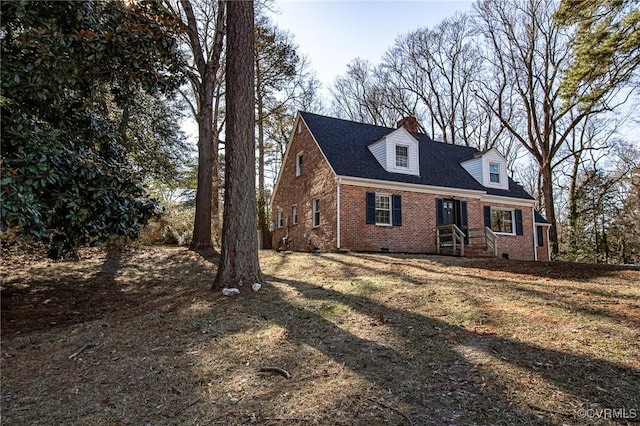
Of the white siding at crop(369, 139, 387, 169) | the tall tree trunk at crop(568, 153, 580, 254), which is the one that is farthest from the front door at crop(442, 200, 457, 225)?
the tall tree trunk at crop(568, 153, 580, 254)

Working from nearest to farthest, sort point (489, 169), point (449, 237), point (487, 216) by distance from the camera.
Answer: point (449, 237)
point (487, 216)
point (489, 169)

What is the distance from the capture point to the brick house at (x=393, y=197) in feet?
46.3

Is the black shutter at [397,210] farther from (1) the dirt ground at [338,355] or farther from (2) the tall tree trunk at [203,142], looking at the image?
(1) the dirt ground at [338,355]

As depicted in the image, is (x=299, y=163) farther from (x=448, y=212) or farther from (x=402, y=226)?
(x=448, y=212)

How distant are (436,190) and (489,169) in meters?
4.23

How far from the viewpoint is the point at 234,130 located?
6.49 m

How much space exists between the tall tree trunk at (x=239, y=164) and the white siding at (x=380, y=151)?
→ 9.51 metres

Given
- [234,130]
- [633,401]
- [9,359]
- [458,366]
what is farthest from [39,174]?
[633,401]

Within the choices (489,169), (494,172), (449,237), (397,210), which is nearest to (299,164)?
(397,210)

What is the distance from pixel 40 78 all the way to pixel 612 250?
28554 millimetres

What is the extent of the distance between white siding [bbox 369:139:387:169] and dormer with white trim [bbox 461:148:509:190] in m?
5.14

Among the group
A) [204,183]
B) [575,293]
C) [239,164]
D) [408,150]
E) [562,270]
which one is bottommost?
[575,293]

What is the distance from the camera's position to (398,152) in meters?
15.9

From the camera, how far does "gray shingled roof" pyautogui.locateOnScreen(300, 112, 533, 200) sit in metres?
14.8
